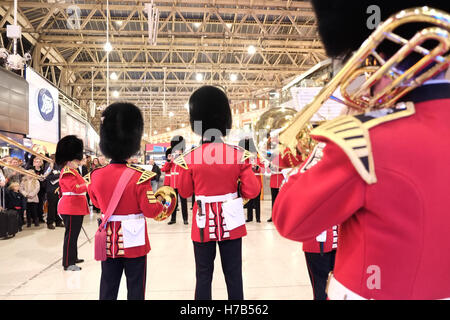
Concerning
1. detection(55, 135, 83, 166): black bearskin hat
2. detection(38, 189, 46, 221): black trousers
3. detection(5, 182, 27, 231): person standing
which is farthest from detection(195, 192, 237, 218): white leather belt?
detection(38, 189, 46, 221): black trousers

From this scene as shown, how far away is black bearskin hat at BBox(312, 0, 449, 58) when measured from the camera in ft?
2.53

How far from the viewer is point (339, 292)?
824mm

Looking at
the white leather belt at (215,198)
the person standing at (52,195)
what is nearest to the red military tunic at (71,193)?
the white leather belt at (215,198)

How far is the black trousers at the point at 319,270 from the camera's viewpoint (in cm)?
208

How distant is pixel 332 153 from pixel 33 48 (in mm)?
13873

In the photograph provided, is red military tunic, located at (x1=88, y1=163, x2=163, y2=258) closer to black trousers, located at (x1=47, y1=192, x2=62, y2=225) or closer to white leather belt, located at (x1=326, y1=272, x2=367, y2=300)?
white leather belt, located at (x1=326, y1=272, x2=367, y2=300)

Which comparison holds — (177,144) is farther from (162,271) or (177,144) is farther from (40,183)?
(162,271)

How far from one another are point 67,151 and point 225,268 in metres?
2.65

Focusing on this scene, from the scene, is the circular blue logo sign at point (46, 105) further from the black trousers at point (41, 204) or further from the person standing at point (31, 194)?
the person standing at point (31, 194)

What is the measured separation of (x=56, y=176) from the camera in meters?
6.10

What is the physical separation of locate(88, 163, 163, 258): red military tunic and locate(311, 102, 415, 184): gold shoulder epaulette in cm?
162

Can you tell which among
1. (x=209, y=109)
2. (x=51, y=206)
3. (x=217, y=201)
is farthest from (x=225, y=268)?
(x=51, y=206)

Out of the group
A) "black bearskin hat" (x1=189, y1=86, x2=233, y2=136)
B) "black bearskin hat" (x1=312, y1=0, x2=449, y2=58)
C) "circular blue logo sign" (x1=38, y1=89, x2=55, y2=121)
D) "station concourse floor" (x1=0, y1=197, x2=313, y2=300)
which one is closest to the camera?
"black bearskin hat" (x1=312, y1=0, x2=449, y2=58)
